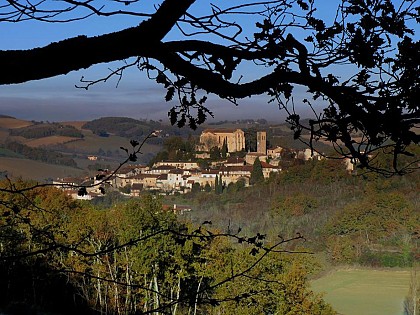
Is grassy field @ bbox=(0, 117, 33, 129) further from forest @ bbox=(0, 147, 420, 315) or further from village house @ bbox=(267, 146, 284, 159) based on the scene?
village house @ bbox=(267, 146, 284, 159)

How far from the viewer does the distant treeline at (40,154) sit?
5307 cm

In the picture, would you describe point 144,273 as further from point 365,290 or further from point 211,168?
point 211,168

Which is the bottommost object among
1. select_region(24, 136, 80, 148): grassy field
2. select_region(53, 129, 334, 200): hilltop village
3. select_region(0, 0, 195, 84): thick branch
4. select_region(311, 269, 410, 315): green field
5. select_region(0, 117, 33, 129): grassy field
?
select_region(311, 269, 410, 315): green field

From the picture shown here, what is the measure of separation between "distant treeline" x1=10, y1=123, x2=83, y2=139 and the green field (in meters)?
43.1

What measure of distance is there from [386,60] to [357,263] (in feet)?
95.6

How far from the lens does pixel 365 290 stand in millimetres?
23531

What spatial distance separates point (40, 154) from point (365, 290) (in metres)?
36.7

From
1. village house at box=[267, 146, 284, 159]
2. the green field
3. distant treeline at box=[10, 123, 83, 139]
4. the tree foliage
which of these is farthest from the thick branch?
distant treeline at box=[10, 123, 83, 139]

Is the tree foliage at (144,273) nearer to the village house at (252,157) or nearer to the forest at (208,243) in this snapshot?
the forest at (208,243)

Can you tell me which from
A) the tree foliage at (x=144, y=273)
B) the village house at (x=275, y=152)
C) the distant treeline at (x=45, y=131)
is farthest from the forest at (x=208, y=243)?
the distant treeline at (x=45, y=131)

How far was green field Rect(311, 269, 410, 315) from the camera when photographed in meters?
20.1

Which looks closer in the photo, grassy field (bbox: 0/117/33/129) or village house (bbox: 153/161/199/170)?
village house (bbox: 153/161/199/170)

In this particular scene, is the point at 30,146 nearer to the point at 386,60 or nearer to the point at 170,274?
the point at 170,274

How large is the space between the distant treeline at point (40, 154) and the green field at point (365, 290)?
1227 inches
